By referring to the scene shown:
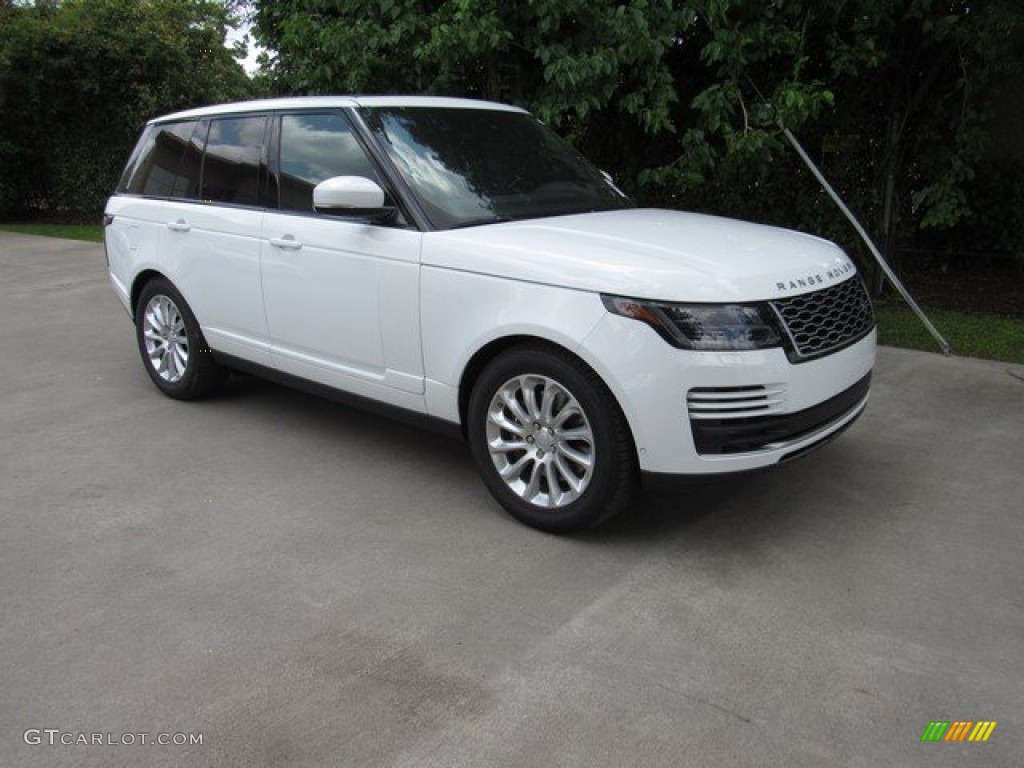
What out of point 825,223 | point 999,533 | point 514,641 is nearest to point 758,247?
point 999,533

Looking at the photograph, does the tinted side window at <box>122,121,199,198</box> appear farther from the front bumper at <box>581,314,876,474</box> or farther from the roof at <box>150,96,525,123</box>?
the front bumper at <box>581,314,876,474</box>

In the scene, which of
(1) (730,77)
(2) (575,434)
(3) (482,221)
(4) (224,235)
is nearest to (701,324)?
(2) (575,434)

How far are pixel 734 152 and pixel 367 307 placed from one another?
3.83 m

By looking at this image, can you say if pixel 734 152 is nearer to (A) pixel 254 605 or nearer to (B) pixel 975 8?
(B) pixel 975 8

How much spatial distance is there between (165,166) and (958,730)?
213 inches

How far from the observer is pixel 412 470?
15.8 feet

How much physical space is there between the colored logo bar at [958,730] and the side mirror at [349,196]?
2.99m

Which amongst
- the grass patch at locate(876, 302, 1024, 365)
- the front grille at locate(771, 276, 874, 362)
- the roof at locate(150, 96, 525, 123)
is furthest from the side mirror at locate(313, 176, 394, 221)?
the grass patch at locate(876, 302, 1024, 365)

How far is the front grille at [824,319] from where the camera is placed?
3.64 m

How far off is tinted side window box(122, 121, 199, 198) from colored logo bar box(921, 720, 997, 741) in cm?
483

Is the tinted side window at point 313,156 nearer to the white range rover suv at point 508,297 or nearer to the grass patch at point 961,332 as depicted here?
the white range rover suv at point 508,297

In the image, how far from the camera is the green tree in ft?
53.5

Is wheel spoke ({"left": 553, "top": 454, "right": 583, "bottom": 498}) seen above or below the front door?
below

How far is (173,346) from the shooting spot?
19.6ft
